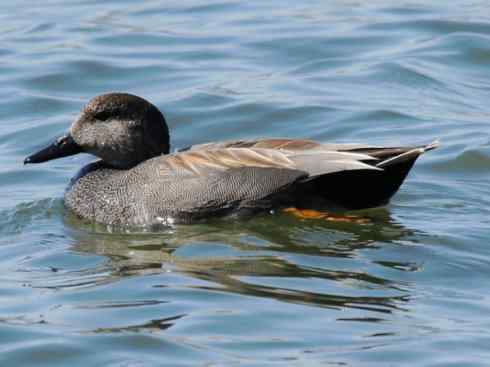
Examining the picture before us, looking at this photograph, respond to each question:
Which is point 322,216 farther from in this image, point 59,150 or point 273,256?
point 59,150

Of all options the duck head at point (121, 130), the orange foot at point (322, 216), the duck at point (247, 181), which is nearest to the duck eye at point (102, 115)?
the duck head at point (121, 130)

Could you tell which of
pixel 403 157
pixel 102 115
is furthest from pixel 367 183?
pixel 102 115

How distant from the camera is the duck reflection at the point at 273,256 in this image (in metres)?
7.14

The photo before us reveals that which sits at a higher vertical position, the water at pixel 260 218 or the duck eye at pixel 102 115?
the duck eye at pixel 102 115

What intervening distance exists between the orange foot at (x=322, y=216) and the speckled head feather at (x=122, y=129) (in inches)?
48.3

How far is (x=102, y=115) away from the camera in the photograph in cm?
934

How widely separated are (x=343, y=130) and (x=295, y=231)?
317cm

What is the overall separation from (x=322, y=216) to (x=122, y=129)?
161cm

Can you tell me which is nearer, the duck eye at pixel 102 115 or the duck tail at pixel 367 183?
the duck tail at pixel 367 183

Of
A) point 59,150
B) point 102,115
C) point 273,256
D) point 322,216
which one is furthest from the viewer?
point 59,150

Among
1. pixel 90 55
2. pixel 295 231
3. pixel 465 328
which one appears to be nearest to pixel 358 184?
pixel 295 231

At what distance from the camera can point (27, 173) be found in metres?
10.6

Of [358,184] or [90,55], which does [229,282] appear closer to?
[358,184]

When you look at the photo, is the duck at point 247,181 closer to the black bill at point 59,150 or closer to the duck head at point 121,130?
the duck head at point 121,130
